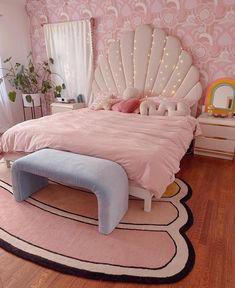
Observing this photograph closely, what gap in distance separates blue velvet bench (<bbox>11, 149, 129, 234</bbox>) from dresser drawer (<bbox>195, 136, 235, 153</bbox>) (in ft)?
5.77

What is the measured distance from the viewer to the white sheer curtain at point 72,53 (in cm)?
404

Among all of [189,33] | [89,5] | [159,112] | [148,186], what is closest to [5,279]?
[148,186]

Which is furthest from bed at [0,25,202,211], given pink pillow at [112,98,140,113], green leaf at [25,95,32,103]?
green leaf at [25,95,32,103]

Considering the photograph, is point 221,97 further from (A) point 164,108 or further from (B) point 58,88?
(B) point 58,88

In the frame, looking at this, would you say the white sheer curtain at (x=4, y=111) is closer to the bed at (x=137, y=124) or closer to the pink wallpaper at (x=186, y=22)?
the bed at (x=137, y=124)

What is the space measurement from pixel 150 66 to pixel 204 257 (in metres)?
2.81

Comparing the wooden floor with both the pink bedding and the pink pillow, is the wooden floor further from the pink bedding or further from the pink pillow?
the pink pillow

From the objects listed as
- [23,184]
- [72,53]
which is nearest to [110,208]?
[23,184]

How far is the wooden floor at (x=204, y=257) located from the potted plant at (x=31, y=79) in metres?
3.29

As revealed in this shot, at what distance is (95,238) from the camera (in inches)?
67.7

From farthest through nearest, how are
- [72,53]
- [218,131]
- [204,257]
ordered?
1. [72,53]
2. [218,131]
3. [204,257]

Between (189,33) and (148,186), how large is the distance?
99.5 inches

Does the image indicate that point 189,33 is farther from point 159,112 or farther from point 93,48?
point 93,48

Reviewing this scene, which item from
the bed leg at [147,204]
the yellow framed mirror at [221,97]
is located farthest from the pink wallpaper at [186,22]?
the bed leg at [147,204]
